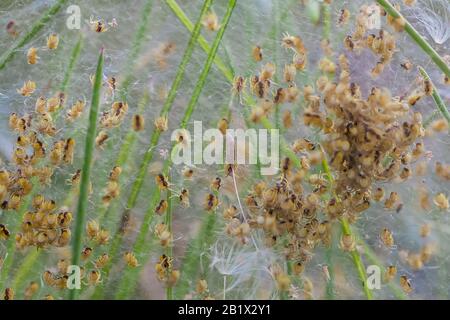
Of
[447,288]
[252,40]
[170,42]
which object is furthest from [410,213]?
[170,42]

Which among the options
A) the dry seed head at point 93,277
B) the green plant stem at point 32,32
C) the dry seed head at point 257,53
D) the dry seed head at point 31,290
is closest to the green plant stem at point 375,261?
the dry seed head at point 257,53

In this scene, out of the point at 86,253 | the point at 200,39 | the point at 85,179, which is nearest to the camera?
the point at 85,179

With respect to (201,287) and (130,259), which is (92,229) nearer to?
(130,259)

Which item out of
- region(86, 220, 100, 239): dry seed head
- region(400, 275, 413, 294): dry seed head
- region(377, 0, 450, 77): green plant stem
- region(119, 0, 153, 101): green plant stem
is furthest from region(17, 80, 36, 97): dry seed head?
region(400, 275, 413, 294): dry seed head

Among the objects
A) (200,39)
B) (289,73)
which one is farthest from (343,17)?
(200,39)

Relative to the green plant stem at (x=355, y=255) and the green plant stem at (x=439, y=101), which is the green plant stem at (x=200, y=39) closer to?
the green plant stem at (x=355, y=255)
